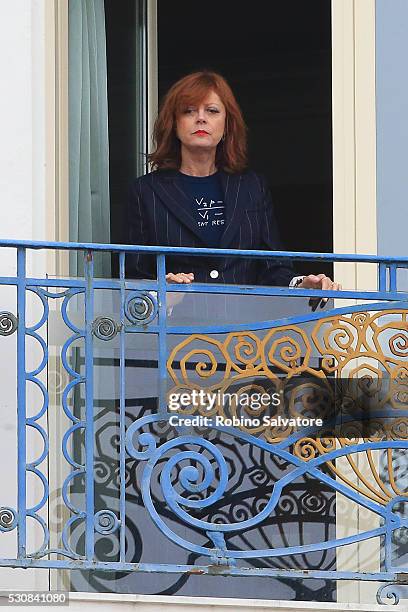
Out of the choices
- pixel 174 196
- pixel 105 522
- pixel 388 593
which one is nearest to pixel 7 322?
pixel 105 522

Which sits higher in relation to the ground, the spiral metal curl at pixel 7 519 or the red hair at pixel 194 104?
the red hair at pixel 194 104

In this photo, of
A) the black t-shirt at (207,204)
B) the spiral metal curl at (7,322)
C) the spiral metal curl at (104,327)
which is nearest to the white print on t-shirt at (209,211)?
the black t-shirt at (207,204)

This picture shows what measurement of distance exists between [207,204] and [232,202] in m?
0.11

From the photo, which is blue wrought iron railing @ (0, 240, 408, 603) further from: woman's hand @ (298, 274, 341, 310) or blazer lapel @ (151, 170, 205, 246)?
blazer lapel @ (151, 170, 205, 246)

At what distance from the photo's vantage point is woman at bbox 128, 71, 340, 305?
7.61 metres

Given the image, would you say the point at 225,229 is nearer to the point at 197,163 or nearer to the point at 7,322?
the point at 197,163

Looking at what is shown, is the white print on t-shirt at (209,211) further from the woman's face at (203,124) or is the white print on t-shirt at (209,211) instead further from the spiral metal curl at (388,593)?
the spiral metal curl at (388,593)

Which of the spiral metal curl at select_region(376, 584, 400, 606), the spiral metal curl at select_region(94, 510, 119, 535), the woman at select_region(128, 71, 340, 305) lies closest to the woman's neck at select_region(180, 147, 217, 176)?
the woman at select_region(128, 71, 340, 305)

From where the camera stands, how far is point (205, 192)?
7801mm

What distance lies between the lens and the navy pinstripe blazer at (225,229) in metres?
7.51

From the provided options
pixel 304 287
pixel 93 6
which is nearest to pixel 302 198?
pixel 93 6

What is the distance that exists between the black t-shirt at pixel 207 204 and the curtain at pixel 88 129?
1.80 feet

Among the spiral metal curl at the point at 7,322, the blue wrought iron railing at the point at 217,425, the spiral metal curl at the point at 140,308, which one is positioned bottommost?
the blue wrought iron railing at the point at 217,425

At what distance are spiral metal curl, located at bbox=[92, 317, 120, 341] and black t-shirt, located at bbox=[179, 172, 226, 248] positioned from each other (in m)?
0.83
